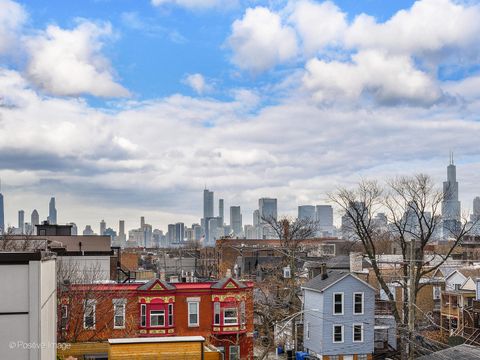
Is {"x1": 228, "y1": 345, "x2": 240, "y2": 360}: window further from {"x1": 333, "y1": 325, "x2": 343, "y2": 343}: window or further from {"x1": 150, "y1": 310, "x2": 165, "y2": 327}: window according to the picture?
{"x1": 333, "y1": 325, "x2": 343, "y2": 343}: window

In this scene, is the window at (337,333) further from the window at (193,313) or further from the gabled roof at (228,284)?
the window at (193,313)

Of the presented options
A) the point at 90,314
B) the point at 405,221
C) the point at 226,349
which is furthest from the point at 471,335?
the point at 90,314

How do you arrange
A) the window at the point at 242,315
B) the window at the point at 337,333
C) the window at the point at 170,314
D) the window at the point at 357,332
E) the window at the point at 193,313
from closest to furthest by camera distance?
the window at the point at 170,314, the window at the point at 193,313, the window at the point at 242,315, the window at the point at 337,333, the window at the point at 357,332

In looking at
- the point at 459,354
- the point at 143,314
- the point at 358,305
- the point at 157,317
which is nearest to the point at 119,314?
the point at 143,314

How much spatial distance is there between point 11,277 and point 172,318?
30.7 meters

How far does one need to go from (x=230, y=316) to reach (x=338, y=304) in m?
7.89

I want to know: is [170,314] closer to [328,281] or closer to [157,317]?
[157,317]

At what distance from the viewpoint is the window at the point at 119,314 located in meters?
39.6

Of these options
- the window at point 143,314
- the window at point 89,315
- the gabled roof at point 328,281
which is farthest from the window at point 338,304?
the window at point 89,315

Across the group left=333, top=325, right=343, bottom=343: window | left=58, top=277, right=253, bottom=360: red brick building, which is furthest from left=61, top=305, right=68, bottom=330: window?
left=333, top=325, right=343, bottom=343: window

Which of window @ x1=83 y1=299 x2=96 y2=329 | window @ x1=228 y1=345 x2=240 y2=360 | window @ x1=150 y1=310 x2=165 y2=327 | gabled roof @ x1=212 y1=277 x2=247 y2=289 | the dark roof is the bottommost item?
window @ x1=228 y1=345 x2=240 y2=360

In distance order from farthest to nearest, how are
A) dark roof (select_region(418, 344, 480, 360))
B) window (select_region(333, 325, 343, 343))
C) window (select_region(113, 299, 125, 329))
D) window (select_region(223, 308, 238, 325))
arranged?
window (select_region(333, 325, 343, 343)) < window (select_region(223, 308, 238, 325)) < window (select_region(113, 299, 125, 329)) < dark roof (select_region(418, 344, 480, 360))

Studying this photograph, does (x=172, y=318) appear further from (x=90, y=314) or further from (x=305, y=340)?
(x=305, y=340)

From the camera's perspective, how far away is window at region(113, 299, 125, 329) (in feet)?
130
